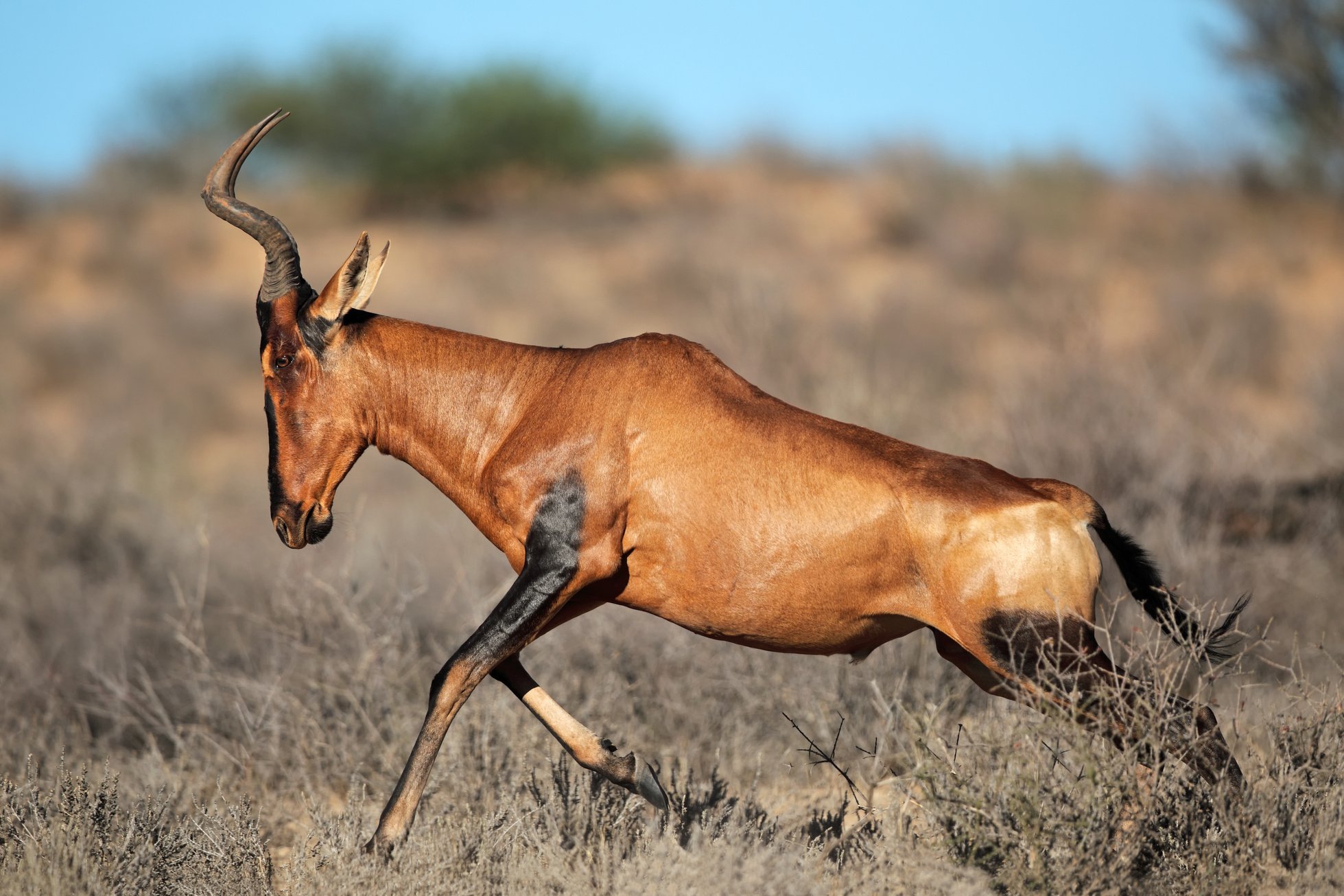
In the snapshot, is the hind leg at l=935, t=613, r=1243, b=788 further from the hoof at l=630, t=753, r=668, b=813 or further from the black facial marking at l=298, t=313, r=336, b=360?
the black facial marking at l=298, t=313, r=336, b=360

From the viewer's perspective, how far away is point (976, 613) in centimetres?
477

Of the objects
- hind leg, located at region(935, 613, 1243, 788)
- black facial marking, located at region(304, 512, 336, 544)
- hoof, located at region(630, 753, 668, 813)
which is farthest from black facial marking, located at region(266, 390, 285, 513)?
hind leg, located at region(935, 613, 1243, 788)

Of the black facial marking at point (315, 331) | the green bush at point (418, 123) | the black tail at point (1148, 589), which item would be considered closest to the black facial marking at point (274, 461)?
the black facial marking at point (315, 331)

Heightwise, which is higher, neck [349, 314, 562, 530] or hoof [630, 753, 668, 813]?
neck [349, 314, 562, 530]

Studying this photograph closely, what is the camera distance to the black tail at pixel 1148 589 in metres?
4.92

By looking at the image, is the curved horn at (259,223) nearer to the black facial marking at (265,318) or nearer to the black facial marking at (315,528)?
the black facial marking at (265,318)

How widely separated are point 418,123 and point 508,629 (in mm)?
31379

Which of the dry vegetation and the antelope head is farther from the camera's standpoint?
the antelope head

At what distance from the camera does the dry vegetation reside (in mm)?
4758

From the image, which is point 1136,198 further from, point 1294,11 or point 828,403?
point 828,403

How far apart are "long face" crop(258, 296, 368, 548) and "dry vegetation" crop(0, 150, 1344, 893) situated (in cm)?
121

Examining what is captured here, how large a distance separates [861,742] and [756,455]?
2.61 metres

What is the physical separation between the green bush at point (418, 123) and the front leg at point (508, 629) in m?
28.6

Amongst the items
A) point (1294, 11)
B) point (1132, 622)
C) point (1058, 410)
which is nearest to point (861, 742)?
point (1132, 622)
